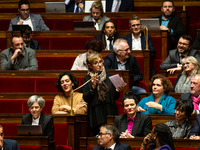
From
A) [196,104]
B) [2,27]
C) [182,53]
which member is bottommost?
[196,104]

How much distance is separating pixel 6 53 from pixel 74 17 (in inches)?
39.6

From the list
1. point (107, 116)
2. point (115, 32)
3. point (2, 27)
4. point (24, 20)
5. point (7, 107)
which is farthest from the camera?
point (2, 27)

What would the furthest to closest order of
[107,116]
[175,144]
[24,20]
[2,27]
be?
1. [2,27]
2. [24,20]
3. [107,116]
4. [175,144]

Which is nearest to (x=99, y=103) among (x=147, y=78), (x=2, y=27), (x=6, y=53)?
(x=147, y=78)

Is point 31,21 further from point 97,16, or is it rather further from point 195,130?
point 195,130

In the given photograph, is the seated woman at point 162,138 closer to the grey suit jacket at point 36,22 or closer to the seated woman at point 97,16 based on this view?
the seated woman at point 97,16

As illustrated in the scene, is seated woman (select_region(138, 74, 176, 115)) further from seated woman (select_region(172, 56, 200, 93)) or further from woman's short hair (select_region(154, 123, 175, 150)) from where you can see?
woman's short hair (select_region(154, 123, 175, 150))

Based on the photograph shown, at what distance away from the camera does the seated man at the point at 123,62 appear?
8.98 ft

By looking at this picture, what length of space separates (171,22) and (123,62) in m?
0.87

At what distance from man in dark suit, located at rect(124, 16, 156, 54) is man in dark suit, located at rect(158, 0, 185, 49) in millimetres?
284

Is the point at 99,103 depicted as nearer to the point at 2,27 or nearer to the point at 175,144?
the point at 175,144

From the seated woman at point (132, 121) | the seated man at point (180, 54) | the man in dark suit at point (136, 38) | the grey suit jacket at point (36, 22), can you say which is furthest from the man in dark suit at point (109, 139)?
the grey suit jacket at point (36, 22)

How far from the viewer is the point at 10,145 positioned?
201cm

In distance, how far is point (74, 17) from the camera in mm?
3793
